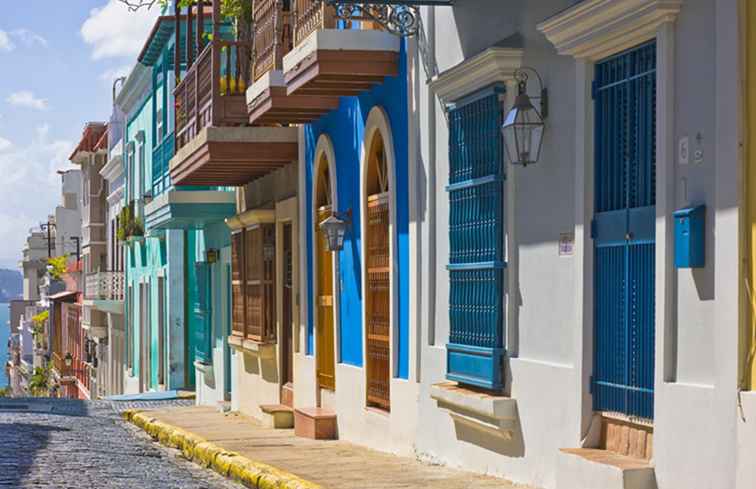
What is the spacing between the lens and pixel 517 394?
10375 mm

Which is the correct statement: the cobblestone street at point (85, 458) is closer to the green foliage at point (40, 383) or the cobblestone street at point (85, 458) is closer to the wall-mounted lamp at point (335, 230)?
the wall-mounted lamp at point (335, 230)

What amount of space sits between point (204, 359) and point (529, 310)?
55.2 ft

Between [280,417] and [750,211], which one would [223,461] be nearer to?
[280,417]

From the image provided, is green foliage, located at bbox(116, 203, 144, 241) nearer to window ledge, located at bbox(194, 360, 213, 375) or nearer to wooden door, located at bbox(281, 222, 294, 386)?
window ledge, located at bbox(194, 360, 213, 375)

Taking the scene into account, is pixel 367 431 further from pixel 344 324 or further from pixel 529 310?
pixel 529 310

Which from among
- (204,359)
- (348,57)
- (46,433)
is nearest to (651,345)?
(348,57)

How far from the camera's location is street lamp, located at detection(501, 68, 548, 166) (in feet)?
32.0

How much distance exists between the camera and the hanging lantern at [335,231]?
15.1 metres

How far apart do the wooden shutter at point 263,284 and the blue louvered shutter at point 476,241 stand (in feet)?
26.2

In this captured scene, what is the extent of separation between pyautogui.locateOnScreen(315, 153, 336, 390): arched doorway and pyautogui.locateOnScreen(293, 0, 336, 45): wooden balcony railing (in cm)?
228

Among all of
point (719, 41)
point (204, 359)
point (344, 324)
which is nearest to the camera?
point (719, 41)

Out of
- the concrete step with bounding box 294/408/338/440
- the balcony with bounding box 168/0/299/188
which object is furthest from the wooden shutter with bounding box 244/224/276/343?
the concrete step with bounding box 294/408/338/440

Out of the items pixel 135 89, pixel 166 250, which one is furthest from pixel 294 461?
pixel 135 89

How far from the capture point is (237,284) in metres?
21.5
